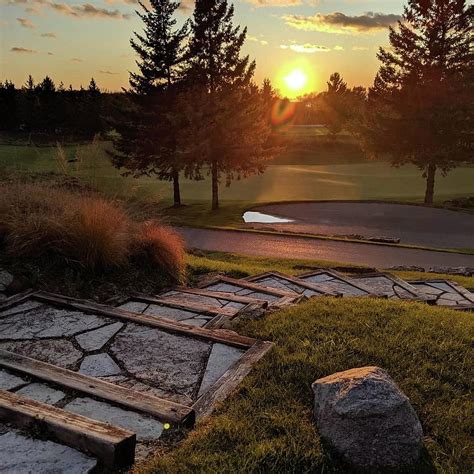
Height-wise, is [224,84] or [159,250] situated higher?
[224,84]

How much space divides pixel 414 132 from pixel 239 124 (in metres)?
8.42

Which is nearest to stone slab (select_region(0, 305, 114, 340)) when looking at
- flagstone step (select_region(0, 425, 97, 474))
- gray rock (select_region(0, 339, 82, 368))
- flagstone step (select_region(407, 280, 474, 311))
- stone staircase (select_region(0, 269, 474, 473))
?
stone staircase (select_region(0, 269, 474, 473))

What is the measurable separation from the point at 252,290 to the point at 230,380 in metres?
2.80

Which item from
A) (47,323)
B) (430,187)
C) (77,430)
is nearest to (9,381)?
(77,430)

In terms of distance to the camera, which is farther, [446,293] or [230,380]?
[446,293]

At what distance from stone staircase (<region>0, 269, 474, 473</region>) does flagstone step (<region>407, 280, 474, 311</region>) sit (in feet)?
7.51

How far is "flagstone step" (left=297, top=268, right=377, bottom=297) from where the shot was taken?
6.32 metres

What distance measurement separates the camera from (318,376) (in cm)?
308

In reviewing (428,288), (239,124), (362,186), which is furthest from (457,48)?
(428,288)

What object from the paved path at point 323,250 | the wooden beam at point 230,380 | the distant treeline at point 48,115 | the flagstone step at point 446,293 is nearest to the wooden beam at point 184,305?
the wooden beam at point 230,380

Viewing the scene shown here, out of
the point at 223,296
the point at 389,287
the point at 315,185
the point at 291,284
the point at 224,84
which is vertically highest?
the point at 224,84

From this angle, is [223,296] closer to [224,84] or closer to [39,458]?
[39,458]

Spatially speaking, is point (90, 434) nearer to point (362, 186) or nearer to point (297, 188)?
point (297, 188)

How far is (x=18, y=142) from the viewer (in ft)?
135
